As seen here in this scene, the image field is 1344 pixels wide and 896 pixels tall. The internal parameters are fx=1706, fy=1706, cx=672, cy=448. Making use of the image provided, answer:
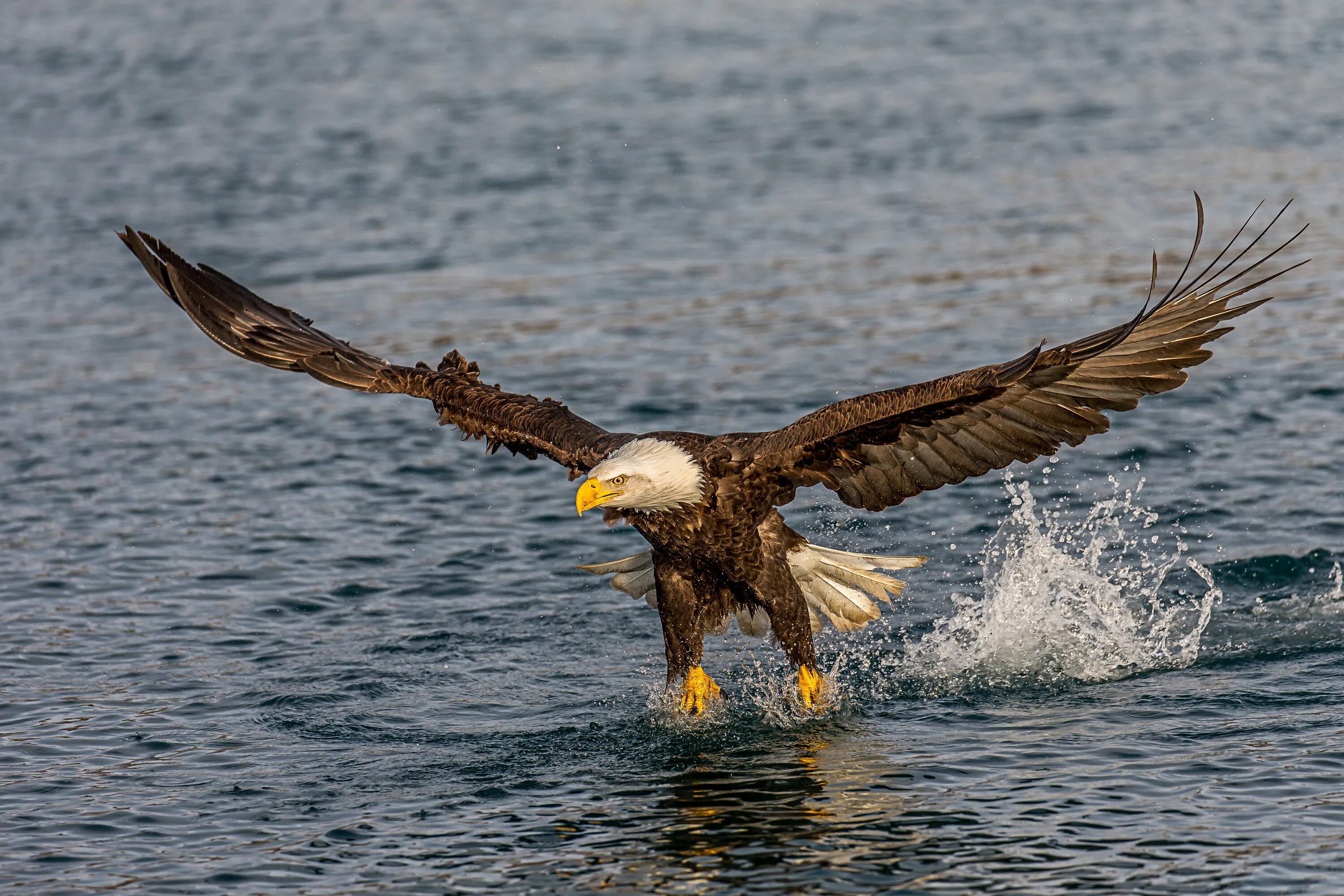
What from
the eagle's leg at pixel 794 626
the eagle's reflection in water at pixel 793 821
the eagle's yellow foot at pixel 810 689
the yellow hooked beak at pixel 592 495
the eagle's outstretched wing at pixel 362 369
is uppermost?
the eagle's outstretched wing at pixel 362 369

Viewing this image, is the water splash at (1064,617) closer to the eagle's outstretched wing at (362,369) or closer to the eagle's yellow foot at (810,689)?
the eagle's yellow foot at (810,689)

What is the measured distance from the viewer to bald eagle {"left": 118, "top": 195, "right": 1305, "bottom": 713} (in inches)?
268

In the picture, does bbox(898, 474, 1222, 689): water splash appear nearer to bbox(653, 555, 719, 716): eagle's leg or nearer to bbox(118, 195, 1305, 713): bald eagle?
bbox(118, 195, 1305, 713): bald eagle

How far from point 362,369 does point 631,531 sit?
10.1 ft

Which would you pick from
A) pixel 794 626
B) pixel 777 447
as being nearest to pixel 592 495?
pixel 777 447

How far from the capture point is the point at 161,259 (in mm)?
8352

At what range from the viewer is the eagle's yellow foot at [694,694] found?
7.85 m

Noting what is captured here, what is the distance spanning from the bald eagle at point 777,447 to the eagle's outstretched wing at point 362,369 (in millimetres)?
10

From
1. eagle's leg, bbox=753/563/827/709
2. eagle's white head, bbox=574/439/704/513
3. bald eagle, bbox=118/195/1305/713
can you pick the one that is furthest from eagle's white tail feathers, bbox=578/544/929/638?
eagle's white head, bbox=574/439/704/513

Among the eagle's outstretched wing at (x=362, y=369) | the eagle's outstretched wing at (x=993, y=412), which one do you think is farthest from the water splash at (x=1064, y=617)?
the eagle's outstretched wing at (x=362, y=369)

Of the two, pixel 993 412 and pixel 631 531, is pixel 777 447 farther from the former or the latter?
pixel 631 531

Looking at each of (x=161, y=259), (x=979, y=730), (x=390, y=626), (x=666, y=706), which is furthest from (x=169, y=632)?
(x=979, y=730)

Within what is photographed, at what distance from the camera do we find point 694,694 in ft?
25.8

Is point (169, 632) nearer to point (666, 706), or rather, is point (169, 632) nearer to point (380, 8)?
point (666, 706)
